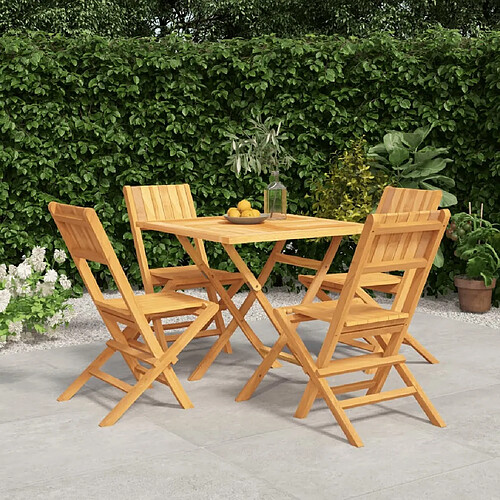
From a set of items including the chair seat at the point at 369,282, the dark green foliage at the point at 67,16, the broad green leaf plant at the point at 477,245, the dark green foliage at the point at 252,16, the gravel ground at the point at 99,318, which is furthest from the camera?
the dark green foliage at the point at 252,16

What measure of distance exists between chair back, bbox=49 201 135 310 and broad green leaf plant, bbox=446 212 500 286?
339cm

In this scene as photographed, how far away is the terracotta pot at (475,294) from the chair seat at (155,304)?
296 cm

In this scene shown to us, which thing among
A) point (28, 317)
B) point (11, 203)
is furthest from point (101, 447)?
point (11, 203)

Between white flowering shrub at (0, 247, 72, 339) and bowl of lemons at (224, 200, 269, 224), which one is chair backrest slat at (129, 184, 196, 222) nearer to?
bowl of lemons at (224, 200, 269, 224)

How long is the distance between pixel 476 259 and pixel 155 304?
3.19 m

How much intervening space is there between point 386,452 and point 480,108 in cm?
421

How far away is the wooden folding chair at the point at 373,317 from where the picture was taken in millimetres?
3721

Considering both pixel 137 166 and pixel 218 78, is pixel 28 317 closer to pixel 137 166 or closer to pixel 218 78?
pixel 137 166

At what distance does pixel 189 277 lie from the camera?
5156 mm

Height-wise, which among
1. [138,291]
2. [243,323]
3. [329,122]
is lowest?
[138,291]

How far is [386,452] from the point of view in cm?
358

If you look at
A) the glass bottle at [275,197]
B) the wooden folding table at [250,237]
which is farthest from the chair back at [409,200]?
the glass bottle at [275,197]

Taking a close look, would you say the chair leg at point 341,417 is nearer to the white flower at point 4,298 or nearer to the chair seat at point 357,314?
the chair seat at point 357,314

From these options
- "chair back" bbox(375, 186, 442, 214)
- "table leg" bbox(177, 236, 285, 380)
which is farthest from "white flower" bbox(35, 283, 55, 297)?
"chair back" bbox(375, 186, 442, 214)
